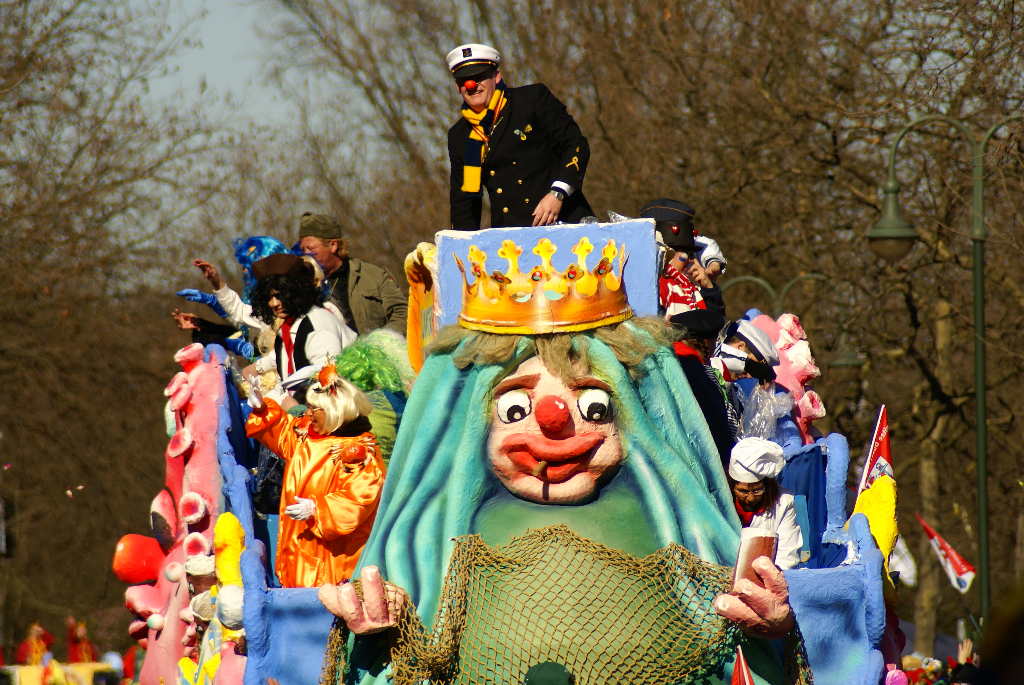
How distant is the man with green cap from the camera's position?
285 inches

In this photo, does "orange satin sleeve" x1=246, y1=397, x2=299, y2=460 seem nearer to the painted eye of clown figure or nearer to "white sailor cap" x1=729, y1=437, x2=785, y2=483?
the painted eye of clown figure

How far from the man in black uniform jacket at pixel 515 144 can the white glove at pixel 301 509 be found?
4.49ft

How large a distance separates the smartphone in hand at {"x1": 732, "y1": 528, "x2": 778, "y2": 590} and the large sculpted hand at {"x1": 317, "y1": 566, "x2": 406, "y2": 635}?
3.47 feet

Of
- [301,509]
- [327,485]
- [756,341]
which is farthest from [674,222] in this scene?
[301,509]

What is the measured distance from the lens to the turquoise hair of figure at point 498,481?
4.22 metres

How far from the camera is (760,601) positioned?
367 cm

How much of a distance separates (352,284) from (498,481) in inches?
136

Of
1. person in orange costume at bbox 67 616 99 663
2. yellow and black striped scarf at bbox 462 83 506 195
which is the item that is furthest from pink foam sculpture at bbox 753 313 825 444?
person in orange costume at bbox 67 616 99 663

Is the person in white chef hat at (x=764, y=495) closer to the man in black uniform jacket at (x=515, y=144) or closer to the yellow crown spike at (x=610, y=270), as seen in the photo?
the yellow crown spike at (x=610, y=270)

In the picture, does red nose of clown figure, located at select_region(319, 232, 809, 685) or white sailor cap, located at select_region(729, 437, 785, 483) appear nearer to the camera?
red nose of clown figure, located at select_region(319, 232, 809, 685)

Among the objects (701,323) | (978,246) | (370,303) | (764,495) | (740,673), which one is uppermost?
(978,246)

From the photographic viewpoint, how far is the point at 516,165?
5.04 metres

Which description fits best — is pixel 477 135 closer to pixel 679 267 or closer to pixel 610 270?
pixel 610 270

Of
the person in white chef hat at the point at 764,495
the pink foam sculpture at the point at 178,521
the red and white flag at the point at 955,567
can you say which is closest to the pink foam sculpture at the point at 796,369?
the red and white flag at the point at 955,567
